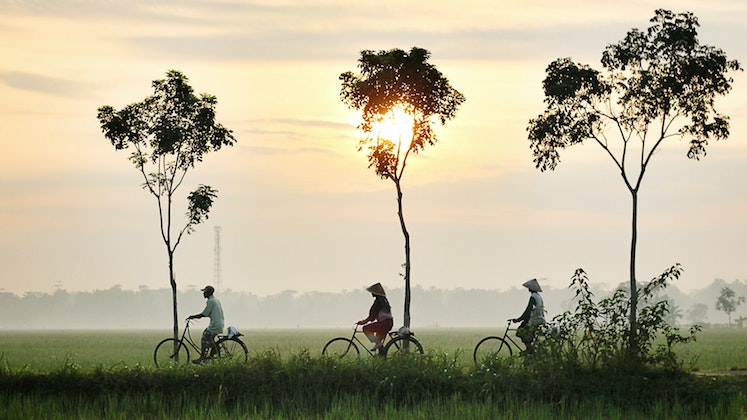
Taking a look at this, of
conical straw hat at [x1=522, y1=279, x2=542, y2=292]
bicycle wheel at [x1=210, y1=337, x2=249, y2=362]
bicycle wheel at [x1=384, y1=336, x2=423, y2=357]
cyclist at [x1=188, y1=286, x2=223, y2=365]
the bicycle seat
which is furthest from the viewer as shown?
the bicycle seat

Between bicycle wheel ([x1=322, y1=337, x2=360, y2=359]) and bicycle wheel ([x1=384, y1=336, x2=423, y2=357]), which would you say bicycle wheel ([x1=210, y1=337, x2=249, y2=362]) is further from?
bicycle wheel ([x1=384, y1=336, x2=423, y2=357])

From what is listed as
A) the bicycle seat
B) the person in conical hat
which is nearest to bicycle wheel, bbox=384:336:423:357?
the person in conical hat

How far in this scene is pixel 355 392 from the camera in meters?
21.5

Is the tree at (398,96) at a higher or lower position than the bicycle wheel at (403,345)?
higher

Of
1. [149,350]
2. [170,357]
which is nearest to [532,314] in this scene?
[170,357]

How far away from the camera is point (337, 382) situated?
850 inches

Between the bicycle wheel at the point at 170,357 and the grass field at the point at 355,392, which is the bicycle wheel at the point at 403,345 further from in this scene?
the bicycle wheel at the point at 170,357

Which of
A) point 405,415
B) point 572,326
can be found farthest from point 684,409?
point 405,415

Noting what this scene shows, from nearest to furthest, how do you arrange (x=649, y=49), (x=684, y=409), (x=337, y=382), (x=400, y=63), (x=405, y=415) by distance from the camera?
1. (x=405, y=415)
2. (x=684, y=409)
3. (x=337, y=382)
4. (x=649, y=49)
5. (x=400, y=63)

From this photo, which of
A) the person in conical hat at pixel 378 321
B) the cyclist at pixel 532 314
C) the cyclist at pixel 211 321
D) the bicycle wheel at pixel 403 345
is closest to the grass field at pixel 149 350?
the bicycle wheel at pixel 403 345

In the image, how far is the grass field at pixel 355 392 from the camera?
64.0 ft

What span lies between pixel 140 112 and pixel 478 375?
17.4 metres

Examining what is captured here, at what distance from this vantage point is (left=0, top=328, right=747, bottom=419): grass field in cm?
1952

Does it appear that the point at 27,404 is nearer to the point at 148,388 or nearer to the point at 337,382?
the point at 148,388
